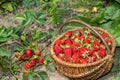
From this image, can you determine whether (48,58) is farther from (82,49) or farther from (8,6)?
(8,6)

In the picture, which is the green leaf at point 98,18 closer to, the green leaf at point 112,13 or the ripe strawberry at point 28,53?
the green leaf at point 112,13

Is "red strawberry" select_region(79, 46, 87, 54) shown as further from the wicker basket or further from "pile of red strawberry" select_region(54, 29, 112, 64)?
the wicker basket

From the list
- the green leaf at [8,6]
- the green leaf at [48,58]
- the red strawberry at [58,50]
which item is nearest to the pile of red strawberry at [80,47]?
the red strawberry at [58,50]

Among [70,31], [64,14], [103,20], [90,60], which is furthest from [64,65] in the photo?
[64,14]

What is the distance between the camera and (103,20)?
442cm

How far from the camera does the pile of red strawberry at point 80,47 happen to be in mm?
3736

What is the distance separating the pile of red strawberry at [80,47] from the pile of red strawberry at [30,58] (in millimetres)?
320

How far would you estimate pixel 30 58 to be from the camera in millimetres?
4242

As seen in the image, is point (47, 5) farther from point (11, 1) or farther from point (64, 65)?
point (64, 65)

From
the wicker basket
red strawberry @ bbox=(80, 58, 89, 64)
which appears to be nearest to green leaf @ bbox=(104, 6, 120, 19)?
the wicker basket

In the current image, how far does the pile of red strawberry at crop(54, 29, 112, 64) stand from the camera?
147 inches

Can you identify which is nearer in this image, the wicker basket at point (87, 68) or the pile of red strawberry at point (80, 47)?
the wicker basket at point (87, 68)

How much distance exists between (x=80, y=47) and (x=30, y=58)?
70 cm

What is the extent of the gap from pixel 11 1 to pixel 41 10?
48 cm
